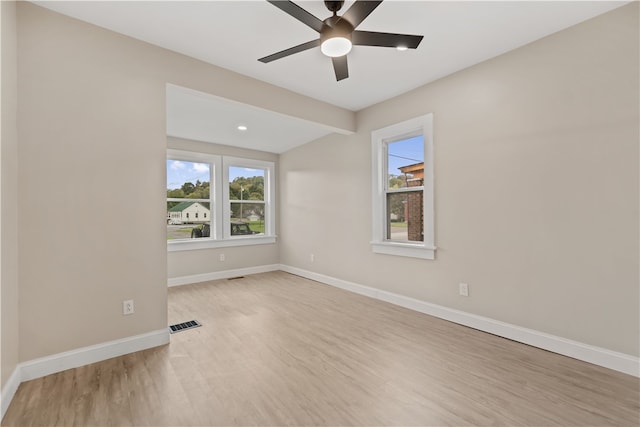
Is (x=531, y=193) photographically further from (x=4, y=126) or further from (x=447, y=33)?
(x=4, y=126)

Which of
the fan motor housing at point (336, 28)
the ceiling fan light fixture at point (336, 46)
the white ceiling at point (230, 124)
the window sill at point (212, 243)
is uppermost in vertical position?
the white ceiling at point (230, 124)

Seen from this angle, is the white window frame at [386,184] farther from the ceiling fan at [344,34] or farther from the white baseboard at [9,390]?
the white baseboard at [9,390]

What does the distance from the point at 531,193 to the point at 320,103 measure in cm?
267

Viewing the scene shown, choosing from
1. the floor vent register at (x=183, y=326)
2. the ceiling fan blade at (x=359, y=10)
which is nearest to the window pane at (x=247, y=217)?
the floor vent register at (x=183, y=326)

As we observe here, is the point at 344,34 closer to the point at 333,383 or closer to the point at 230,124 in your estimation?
the point at 333,383

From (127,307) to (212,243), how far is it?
2.83 metres

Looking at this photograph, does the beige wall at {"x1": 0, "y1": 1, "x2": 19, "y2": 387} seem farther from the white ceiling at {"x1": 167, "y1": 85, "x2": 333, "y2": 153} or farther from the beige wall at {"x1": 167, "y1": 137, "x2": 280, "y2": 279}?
the beige wall at {"x1": 167, "y1": 137, "x2": 280, "y2": 279}

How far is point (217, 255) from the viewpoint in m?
5.31

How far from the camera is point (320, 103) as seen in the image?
3.91m

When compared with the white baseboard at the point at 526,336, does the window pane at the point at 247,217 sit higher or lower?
higher

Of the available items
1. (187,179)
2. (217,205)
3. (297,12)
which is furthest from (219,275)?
(297,12)

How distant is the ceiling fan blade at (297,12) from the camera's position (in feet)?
5.36

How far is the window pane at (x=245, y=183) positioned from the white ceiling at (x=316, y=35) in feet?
7.26

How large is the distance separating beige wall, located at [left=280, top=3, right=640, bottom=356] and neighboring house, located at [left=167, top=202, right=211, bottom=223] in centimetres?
354
